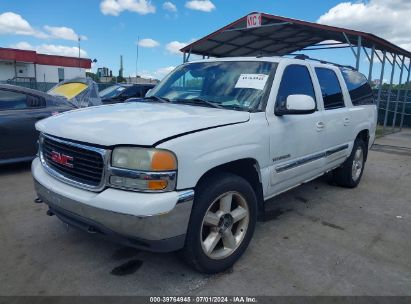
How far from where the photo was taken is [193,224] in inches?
104

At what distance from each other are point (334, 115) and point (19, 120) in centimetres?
489

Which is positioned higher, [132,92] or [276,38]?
[276,38]

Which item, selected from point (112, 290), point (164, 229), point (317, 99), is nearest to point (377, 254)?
point (317, 99)

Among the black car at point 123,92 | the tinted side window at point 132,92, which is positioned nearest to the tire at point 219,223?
the black car at point 123,92

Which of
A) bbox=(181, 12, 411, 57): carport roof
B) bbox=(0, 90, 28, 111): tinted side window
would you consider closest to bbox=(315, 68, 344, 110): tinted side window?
bbox=(0, 90, 28, 111): tinted side window

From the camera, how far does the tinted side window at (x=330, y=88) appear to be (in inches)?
177

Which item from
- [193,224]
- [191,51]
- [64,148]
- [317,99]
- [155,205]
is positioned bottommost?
[193,224]

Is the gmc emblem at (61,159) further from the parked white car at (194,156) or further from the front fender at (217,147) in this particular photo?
the front fender at (217,147)

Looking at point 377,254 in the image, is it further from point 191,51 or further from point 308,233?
point 191,51

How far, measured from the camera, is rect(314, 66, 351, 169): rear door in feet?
14.7

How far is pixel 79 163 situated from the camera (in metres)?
2.74

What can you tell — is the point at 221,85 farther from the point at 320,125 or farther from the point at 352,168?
the point at 352,168

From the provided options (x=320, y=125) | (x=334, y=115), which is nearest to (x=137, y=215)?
(x=320, y=125)

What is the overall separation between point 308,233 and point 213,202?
1.66 m
